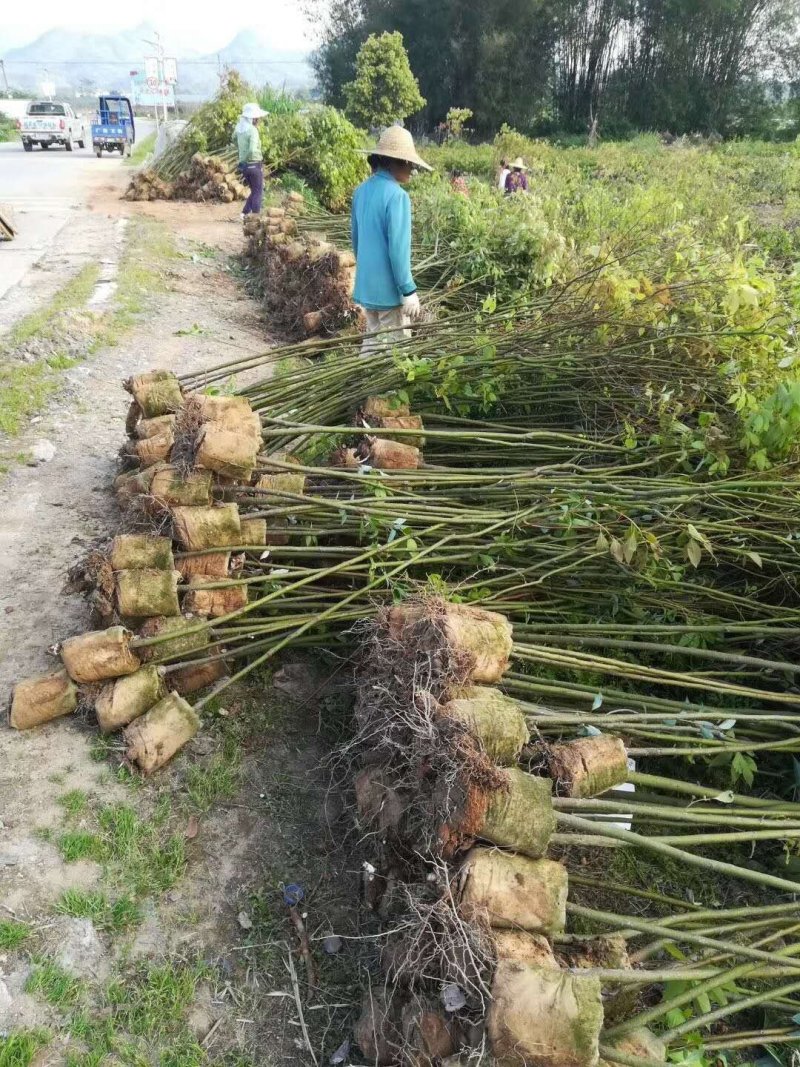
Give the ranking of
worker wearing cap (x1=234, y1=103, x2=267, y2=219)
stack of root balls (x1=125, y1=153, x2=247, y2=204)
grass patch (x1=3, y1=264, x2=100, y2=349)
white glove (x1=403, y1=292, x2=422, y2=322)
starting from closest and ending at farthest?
white glove (x1=403, y1=292, x2=422, y2=322)
grass patch (x1=3, y1=264, x2=100, y2=349)
worker wearing cap (x1=234, y1=103, x2=267, y2=219)
stack of root balls (x1=125, y1=153, x2=247, y2=204)

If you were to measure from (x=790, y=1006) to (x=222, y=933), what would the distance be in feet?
5.50

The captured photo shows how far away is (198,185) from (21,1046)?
48.2 feet

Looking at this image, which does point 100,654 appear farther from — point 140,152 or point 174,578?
point 140,152

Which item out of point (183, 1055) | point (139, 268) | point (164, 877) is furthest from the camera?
point (139, 268)

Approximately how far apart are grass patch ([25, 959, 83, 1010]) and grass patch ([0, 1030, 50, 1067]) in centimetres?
9

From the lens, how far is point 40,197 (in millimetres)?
14562

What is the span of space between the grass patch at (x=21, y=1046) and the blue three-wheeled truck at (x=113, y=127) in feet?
91.6

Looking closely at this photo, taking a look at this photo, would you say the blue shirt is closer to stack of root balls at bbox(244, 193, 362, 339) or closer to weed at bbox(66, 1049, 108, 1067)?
stack of root balls at bbox(244, 193, 362, 339)

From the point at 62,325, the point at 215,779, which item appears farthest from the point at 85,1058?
the point at 62,325

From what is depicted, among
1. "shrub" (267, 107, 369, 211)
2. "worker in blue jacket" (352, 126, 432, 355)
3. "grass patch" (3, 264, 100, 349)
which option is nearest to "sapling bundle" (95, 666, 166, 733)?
"worker in blue jacket" (352, 126, 432, 355)

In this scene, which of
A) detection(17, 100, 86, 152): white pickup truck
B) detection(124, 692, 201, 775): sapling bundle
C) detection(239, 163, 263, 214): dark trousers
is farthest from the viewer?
detection(17, 100, 86, 152): white pickup truck

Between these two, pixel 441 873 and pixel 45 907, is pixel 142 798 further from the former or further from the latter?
pixel 441 873

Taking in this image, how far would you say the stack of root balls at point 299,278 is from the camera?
23.6 feet

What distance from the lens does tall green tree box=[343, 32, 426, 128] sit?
2027 cm
